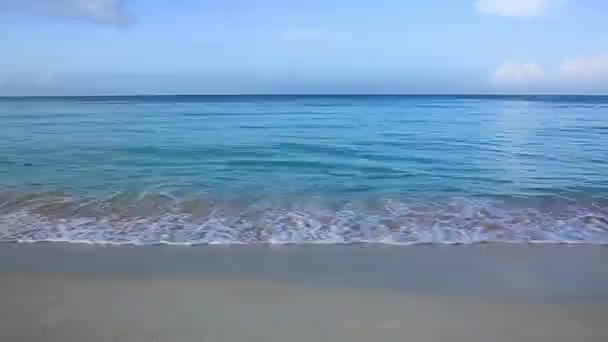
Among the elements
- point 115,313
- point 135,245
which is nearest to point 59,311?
point 115,313

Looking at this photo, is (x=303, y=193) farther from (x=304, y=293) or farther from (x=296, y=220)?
(x=304, y=293)

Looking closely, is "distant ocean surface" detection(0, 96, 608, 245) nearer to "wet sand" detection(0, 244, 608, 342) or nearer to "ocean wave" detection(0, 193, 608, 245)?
"ocean wave" detection(0, 193, 608, 245)

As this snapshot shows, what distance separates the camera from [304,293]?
428 cm

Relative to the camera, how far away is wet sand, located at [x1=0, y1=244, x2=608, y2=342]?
3.60 meters

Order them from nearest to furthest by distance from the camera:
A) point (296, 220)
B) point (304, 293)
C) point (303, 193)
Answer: point (304, 293)
point (296, 220)
point (303, 193)

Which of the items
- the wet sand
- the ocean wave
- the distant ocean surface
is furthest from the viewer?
the distant ocean surface

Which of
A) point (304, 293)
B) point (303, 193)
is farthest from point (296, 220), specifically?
point (304, 293)

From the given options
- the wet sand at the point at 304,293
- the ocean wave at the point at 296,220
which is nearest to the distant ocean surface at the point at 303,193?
the ocean wave at the point at 296,220

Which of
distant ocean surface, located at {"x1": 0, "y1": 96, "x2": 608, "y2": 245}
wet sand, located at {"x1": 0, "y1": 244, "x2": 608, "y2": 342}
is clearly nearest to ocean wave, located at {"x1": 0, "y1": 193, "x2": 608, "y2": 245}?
distant ocean surface, located at {"x1": 0, "y1": 96, "x2": 608, "y2": 245}

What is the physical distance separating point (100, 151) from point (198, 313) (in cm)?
1189

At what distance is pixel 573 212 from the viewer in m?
7.33

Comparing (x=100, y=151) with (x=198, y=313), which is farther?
(x=100, y=151)

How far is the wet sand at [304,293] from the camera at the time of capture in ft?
11.8

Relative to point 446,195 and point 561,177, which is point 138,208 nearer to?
point 446,195
